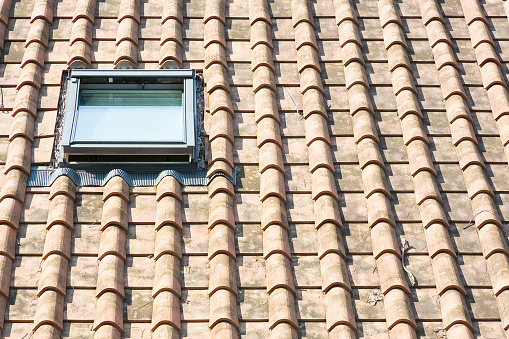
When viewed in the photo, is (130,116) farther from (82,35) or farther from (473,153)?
(473,153)

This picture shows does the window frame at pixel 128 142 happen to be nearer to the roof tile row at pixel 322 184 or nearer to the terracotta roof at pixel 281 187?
the terracotta roof at pixel 281 187

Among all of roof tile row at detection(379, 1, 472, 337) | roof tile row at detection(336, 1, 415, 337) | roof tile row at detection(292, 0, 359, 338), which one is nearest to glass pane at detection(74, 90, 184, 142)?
roof tile row at detection(292, 0, 359, 338)

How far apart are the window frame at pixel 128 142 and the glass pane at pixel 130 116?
0.26 feet

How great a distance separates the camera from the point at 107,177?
10.8 m

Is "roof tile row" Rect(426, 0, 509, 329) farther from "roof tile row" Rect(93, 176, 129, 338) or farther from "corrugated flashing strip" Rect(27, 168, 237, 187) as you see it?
"roof tile row" Rect(93, 176, 129, 338)

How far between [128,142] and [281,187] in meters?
2.08

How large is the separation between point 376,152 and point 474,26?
11.3ft

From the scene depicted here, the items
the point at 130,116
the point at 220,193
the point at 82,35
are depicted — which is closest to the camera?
the point at 220,193

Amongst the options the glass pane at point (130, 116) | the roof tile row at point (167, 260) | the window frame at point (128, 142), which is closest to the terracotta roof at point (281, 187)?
the roof tile row at point (167, 260)

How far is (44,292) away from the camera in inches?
372

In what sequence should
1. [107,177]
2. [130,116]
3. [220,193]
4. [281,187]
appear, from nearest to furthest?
[220,193], [281,187], [107,177], [130,116]

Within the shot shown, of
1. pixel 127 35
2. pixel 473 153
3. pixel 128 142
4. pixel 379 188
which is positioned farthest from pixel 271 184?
pixel 127 35

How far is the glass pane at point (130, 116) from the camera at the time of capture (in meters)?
11.1

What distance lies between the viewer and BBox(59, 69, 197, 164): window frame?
10.8 meters
